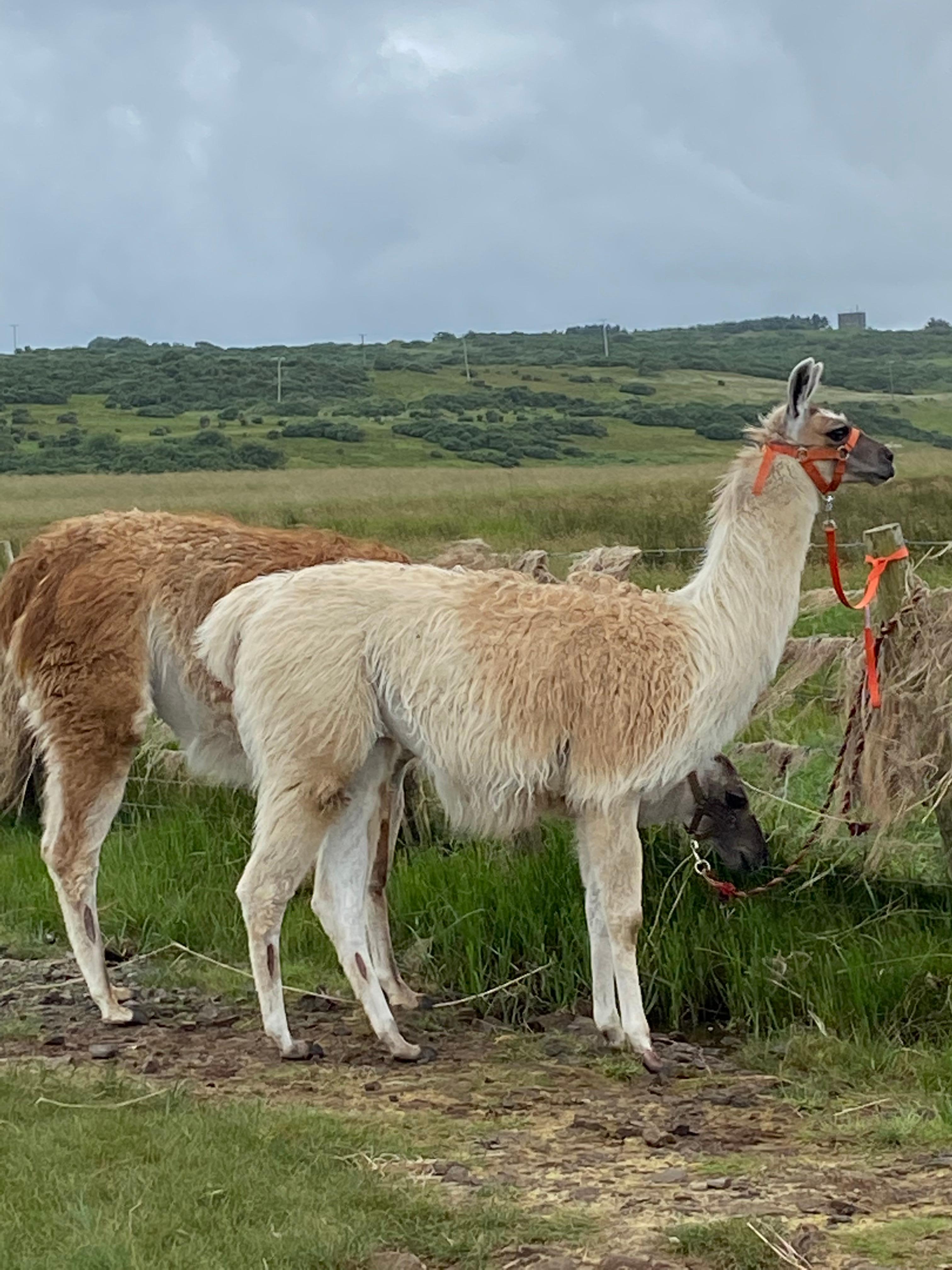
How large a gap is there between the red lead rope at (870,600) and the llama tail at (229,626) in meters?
2.15

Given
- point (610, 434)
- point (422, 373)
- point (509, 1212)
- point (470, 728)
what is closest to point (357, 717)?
point (470, 728)

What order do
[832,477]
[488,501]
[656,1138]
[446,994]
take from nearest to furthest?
[656,1138], [832,477], [446,994], [488,501]

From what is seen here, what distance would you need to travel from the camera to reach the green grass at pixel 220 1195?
4246mm

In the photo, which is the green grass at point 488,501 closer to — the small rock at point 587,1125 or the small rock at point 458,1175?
the small rock at point 587,1125

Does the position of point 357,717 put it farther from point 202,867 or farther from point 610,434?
point 610,434

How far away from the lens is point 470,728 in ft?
20.5

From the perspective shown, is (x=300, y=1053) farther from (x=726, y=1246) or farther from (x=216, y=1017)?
(x=726, y=1246)

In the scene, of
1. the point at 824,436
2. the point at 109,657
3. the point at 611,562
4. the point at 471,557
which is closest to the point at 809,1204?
the point at 824,436

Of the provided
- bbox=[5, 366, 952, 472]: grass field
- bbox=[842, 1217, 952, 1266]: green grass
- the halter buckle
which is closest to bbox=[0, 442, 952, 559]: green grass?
the halter buckle

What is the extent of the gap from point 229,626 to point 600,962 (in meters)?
1.92

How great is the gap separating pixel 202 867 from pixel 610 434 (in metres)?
63.7

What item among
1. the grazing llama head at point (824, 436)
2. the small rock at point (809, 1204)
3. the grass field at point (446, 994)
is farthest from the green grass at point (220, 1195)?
the grazing llama head at point (824, 436)

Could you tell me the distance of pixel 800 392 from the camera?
6.39m

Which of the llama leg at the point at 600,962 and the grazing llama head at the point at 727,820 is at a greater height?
the grazing llama head at the point at 727,820
